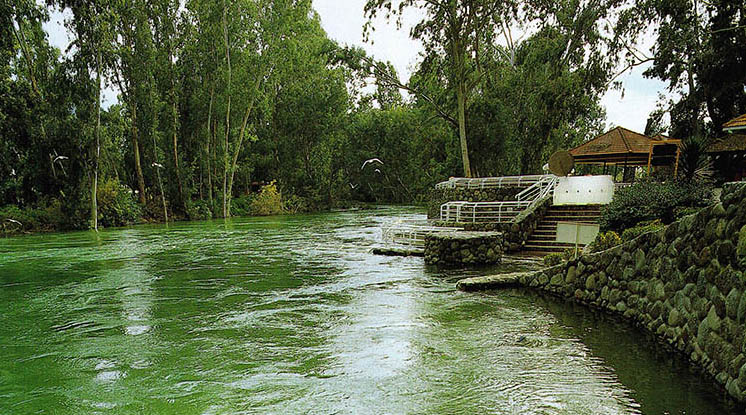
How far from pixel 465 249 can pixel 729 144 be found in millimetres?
11436

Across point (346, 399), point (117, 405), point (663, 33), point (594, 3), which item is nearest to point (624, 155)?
point (663, 33)

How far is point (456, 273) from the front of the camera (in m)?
11.2

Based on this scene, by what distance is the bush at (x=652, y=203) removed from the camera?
38.8ft

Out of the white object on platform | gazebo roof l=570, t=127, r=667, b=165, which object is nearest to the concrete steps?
the white object on platform

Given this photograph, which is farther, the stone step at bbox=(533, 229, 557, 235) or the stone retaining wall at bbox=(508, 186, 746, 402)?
the stone step at bbox=(533, 229, 557, 235)

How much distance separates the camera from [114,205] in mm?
29125

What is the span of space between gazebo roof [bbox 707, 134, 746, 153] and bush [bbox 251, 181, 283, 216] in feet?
106

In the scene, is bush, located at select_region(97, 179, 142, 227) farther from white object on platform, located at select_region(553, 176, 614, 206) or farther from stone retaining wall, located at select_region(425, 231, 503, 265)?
white object on platform, located at select_region(553, 176, 614, 206)

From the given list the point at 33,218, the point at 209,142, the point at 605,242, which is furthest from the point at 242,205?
the point at 605,242

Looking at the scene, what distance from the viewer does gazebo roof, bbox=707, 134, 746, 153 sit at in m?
16.6

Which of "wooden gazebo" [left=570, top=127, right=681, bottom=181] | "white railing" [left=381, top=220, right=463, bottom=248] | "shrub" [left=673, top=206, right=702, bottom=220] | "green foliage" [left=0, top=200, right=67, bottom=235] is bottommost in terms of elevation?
"green foliage" [left=0, top=200, right=67, bottom=235]

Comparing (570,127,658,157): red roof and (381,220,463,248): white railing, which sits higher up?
(570,127,658,157): red roof

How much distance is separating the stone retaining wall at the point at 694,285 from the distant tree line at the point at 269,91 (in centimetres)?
1073

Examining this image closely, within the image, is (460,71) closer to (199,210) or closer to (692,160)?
(692,160)
